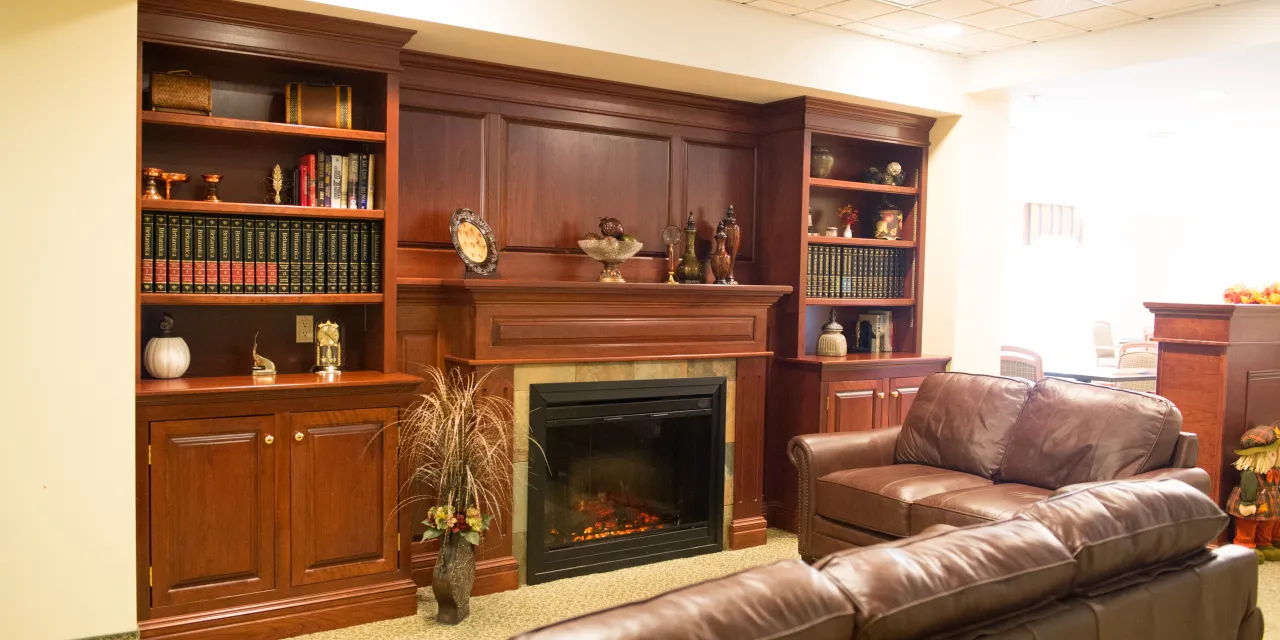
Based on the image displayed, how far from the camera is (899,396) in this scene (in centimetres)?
527

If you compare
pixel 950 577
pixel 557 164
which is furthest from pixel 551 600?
pixel 950 577

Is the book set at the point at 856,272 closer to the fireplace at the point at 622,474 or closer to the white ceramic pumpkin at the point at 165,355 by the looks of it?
the fireplace at the point at 622,474

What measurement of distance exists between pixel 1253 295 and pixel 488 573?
169 inches

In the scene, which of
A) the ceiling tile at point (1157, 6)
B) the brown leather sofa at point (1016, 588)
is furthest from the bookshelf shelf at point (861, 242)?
the brown leather sofa at point (1016, 588)

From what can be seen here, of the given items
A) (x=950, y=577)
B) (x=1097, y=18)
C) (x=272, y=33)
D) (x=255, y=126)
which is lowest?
(x=950, y=577)

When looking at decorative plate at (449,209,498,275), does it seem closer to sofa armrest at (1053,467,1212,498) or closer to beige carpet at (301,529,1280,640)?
beige carpet at (301,529,1280,640)

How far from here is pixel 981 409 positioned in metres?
4.07

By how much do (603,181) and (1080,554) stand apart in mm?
3322

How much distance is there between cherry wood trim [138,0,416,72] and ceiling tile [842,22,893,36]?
226 cm

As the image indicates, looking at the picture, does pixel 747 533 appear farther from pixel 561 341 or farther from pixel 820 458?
pixel 561 341

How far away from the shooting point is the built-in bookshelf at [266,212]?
3482 mm
